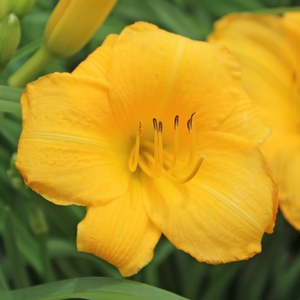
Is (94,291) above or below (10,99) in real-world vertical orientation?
below

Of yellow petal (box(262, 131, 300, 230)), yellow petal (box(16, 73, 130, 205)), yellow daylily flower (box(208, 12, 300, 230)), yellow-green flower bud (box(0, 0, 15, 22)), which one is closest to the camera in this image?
yellow petal (box(16, 73, 130, 205))

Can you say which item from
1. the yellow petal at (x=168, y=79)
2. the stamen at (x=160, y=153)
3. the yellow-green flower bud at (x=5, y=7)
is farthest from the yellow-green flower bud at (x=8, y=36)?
the stamen at (x=160, y=153)

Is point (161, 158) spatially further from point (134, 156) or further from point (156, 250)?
point (156, 250)

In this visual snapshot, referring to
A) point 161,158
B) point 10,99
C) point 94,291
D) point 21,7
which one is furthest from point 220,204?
point 21,7

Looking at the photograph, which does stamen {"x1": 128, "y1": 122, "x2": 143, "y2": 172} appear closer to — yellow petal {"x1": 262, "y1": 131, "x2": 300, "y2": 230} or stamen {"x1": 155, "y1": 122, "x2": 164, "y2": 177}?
stamen {"x1": 155, "y1": 122, "x2": 164, "y2": 177}

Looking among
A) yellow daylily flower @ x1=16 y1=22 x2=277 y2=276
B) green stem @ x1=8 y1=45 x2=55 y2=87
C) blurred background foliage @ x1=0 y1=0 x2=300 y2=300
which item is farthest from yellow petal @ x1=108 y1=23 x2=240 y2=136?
blurred background foliage @ x1=0 y1=0 x2=300 y2=300

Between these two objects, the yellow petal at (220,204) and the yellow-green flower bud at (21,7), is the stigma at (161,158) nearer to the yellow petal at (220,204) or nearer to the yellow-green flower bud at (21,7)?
the yellow petal at (220,204)

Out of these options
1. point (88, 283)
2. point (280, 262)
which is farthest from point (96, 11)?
point (280, 262)
